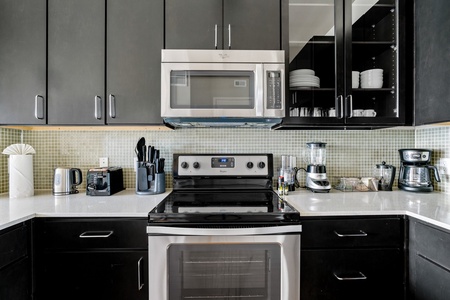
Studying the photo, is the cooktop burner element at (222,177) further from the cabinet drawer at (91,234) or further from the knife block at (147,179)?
the cabinet drawer at (91,234)

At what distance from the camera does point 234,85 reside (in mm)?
1495

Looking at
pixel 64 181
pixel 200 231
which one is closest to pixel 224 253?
pixel 200 231

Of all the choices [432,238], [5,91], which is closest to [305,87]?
[432,238]

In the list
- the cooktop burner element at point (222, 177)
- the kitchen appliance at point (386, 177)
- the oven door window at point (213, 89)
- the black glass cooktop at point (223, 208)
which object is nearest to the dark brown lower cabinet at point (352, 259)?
the black glass cooktop at point (223, 208)

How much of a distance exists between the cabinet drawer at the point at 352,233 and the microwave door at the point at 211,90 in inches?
28.0

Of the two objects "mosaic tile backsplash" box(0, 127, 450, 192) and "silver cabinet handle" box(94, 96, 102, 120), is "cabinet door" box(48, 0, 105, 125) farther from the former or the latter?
"mosaic tile backsplash" box(0, 127, 450, 192)

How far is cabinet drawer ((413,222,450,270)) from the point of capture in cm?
103

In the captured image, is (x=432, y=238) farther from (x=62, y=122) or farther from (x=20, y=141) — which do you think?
(x=20, y=141)

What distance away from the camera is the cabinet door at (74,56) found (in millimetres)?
1504

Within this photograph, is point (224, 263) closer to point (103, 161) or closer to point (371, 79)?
point (103, 161)

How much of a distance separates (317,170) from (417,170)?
0.69 m

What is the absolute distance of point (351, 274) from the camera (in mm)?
1224

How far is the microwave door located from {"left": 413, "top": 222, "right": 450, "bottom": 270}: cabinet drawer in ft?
3.25

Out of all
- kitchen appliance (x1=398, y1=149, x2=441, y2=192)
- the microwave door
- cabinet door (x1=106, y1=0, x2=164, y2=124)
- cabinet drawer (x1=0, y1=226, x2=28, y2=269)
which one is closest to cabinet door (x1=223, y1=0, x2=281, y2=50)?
the microwave door
